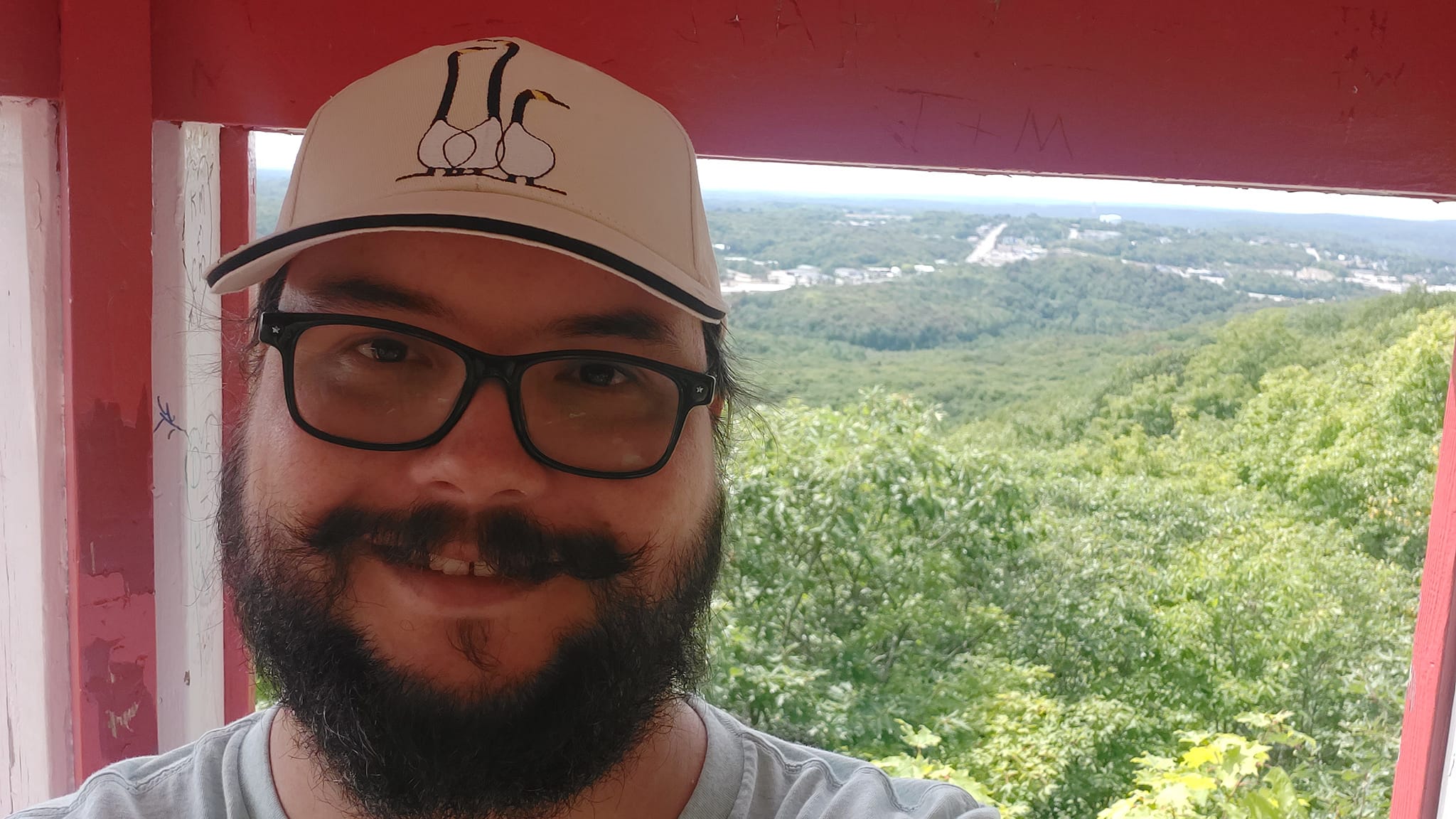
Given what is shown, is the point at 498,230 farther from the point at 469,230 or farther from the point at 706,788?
the point at 706,788

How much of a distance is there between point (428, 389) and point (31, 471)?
0.99 metres

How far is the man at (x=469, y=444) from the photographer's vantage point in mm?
1088

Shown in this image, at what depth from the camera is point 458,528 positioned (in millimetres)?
1069

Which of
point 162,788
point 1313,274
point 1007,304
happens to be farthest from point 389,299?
point 1313,274

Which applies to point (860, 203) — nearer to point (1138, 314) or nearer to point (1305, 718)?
point (1138, 314)

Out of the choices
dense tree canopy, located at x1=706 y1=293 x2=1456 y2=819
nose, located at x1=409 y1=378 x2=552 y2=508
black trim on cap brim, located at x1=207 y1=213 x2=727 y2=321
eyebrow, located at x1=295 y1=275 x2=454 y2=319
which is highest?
black trim on cap brim, located at x1=207 y1=213 x2=727 y2=321

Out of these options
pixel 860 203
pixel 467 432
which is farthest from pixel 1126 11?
pixel 860 203

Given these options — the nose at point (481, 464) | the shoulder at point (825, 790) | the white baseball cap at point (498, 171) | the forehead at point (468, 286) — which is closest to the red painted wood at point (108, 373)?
the white baseball cap at point (498, 171)

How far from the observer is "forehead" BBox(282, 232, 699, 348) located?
1.11 meters

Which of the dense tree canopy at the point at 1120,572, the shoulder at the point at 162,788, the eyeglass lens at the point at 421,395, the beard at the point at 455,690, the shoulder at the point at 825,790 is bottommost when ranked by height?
the dense tree canopy at the point at 1120,572

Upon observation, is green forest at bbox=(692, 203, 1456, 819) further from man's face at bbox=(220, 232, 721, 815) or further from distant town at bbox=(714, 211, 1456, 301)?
man's face at bbox=(220, 232, 721, 815)

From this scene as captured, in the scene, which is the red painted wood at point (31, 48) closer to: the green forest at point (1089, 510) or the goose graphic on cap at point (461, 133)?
the goose graphic on cap at point (461, 133)

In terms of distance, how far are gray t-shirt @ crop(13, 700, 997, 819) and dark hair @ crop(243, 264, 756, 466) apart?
44cm

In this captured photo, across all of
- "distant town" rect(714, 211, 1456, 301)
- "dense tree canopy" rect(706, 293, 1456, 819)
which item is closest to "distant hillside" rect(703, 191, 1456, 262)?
"distant town" rect(714, 211, 1456, 301)
